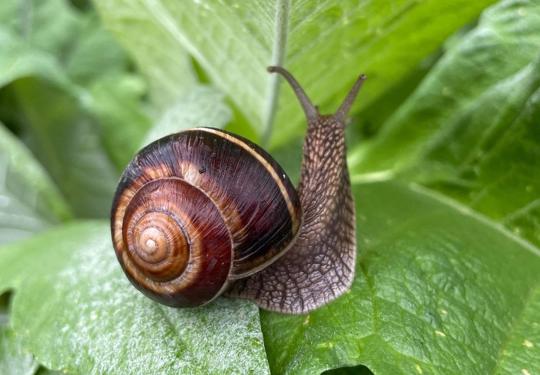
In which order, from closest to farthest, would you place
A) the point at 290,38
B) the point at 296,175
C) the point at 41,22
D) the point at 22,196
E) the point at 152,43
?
the point at 290,38 < the point at 296,175 < the point at 152,43 < the point at 22,196 < the point at 41,22

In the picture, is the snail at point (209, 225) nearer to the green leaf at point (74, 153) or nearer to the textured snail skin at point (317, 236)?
the textured snail skin at point (317, 236)

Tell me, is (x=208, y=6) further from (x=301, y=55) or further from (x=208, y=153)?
(x=208, y=153)

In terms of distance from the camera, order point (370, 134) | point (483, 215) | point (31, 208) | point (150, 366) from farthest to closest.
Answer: point (370, 134), point (31, 208), point (483, 215), point (150, 366)

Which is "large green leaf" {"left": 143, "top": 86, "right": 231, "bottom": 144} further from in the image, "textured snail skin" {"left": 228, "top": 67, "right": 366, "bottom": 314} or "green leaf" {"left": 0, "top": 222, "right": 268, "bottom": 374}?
"green leaf" {"left": 0, "top": 222, "right": 268, "bottom": 374}

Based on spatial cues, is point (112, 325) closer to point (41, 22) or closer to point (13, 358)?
point (13, 358)

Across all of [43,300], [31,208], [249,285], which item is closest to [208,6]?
[249,285]

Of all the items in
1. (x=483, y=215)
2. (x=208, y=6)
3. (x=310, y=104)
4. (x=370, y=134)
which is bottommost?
(x=370, y=134)

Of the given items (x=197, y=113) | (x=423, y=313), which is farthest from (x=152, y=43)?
(x=423, y=313)
